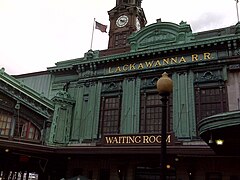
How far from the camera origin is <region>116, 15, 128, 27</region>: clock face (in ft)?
120

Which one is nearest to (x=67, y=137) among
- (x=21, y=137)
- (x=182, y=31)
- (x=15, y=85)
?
(x=21, y=137)

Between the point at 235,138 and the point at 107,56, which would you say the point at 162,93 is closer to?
the point at 235,138

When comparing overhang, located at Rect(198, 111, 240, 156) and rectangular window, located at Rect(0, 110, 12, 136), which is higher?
rectangular window, located at Rect(0, 110, 12, 136)

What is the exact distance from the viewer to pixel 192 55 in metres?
21.7

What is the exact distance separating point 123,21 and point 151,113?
18203 millimetres

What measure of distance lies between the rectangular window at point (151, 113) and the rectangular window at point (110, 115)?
6.95 ft

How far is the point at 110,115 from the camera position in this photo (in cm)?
2356

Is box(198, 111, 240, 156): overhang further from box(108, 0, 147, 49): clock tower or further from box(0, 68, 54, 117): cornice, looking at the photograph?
box(108, 0, 147, 49): clock tower

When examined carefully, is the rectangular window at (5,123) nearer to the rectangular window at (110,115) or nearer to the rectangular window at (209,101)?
the rectangular window at (110,115)

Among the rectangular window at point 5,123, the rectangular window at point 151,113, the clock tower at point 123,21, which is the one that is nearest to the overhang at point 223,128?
the rectangular window at point 151,113

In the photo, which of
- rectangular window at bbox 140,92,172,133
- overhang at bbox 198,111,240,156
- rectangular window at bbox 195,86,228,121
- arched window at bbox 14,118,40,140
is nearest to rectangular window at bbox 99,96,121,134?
rectangular window at bbox 140,92,172,133

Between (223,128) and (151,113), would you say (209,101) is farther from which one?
(223,128)

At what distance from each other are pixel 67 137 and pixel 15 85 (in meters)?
6.06

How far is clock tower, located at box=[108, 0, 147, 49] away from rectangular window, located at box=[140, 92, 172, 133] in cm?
1352
